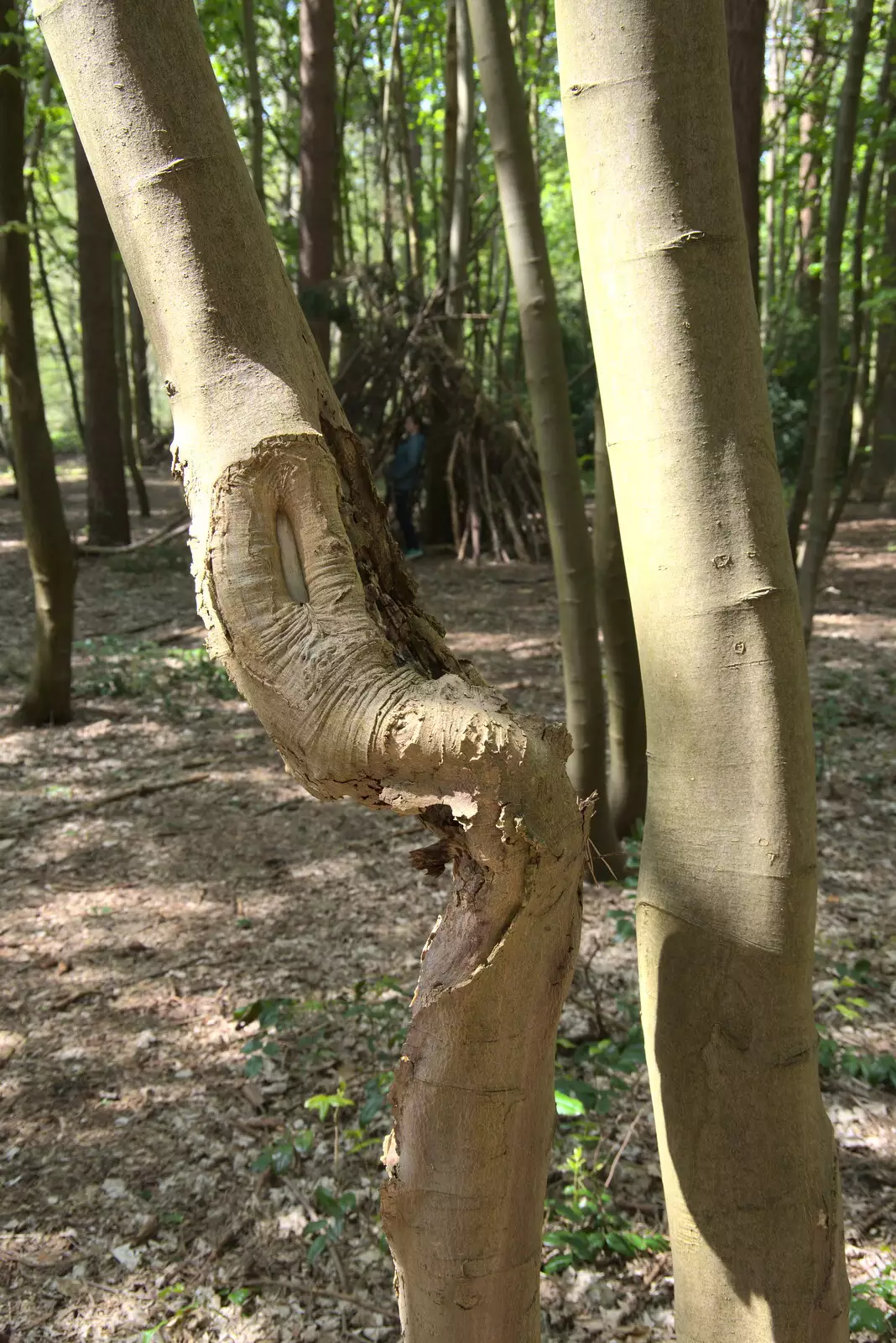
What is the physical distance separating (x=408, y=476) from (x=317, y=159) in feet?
10.9

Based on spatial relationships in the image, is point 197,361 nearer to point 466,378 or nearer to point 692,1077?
point 692,1077

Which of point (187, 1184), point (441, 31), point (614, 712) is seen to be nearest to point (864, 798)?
point (614, 712)

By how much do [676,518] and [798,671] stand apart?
288 mm

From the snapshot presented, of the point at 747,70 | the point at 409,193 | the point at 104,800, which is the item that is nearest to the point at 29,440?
the point at 104,800

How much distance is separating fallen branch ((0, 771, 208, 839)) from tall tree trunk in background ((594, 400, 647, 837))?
2.47 meters

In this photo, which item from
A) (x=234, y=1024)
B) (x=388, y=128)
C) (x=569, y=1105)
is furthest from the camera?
(x=388, y=128)

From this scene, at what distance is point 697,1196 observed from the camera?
1.43 metres

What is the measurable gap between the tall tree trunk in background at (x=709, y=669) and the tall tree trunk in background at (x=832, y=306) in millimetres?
3139

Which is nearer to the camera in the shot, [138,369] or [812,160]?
[812,160]

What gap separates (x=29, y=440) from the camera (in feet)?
18.6

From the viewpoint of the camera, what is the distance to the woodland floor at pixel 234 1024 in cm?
230

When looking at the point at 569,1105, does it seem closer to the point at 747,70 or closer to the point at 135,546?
the point at 747,70

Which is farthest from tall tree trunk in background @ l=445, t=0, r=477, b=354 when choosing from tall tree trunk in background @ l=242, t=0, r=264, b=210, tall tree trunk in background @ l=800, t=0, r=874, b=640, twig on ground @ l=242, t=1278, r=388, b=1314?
twig on ground @ l=242, t=1278, r=388, b=1314

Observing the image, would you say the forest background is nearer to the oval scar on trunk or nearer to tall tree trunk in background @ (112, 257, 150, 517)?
tall tree trunk in background @ (112, 257, 150, 517)
